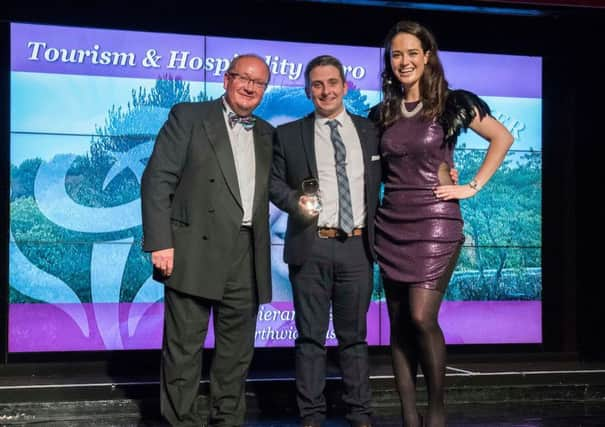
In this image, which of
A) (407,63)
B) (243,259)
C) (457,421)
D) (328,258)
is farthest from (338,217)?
(457,421)

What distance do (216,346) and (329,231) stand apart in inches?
28.2

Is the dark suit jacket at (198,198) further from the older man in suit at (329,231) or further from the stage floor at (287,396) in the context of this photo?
the stage floor at (287,396)

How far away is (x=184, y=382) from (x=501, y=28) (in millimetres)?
3948

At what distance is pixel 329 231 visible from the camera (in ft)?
14.4

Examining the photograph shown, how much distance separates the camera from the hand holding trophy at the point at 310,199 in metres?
4.27

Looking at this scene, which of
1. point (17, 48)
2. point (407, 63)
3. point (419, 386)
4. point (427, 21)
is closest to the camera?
point (407, 63)

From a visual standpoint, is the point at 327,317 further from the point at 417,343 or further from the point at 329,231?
the point at 417,343

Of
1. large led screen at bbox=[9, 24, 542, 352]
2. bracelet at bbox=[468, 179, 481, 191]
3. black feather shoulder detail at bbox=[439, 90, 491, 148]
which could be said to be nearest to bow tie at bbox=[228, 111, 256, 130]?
black feather shoulder detail at bbox=[439, 90, 491, 148]

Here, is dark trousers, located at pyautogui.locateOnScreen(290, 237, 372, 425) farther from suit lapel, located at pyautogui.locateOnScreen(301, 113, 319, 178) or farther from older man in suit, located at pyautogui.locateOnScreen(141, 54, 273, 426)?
suit lapel, located at pyautogui.locateOnScreen(301, 113, 319, 178)

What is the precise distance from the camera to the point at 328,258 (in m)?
4.39

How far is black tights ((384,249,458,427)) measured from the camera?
13.3 feet

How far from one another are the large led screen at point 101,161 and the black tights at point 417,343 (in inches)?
94.3

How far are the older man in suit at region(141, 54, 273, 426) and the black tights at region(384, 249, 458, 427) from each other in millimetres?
628

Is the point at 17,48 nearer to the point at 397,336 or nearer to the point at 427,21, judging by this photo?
the point at 427,21
